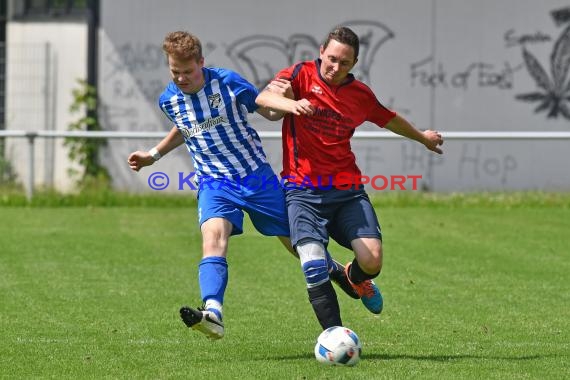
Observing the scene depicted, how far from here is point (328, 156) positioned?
7895mm

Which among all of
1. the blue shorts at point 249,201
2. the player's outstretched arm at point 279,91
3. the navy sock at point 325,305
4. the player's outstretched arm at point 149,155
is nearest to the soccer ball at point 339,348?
the navy sock at point 325,305

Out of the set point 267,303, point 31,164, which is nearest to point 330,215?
point 267,303

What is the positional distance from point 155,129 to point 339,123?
1365 cm

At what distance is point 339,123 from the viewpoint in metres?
7.89

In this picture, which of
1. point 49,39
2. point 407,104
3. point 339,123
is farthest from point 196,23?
point 339,123

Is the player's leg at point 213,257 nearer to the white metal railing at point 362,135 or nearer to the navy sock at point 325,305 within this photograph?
the navy sock at point 325,305

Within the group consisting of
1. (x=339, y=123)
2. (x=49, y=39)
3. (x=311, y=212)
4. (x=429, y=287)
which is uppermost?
(x=49, y=39)

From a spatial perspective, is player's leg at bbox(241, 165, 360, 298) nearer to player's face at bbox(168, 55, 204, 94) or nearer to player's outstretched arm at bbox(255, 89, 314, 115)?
player's outstretched arm at bbox(255, 89, 314, 115)

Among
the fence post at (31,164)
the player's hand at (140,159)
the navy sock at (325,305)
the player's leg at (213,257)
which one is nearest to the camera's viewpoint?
the player's leg at (213,257)

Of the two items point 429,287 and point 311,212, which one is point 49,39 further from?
point 311,212

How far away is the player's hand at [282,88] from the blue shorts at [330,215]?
2.04ft

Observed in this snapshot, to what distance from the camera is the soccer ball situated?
7199 millimetres

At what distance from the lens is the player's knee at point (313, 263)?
7570mm

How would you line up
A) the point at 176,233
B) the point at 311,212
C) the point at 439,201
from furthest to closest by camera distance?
the point at 439,201, the point at 176,233, the point at 311,212
